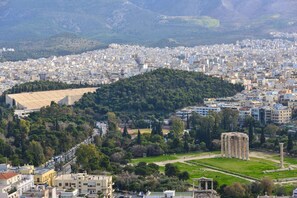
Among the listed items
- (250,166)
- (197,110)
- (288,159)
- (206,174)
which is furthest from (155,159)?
(197,110)

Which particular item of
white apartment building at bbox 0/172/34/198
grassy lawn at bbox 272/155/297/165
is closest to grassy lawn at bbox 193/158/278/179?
grassy lawn at bbox 272/155/297/165

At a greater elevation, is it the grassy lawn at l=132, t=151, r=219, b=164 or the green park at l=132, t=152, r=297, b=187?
the grassy lawn at l=132, t=151, r=219, b=164

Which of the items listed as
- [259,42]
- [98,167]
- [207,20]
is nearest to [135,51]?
[259,42]

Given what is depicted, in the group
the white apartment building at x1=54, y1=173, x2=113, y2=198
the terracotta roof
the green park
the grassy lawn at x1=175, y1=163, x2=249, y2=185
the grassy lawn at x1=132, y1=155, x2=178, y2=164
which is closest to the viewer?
the terracotta roof

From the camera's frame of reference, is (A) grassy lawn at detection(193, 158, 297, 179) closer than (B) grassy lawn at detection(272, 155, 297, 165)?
Yes

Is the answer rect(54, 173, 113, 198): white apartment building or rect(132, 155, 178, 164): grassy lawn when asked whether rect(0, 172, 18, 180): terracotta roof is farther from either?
rect(132, 155, 178, 164): grassy lawn

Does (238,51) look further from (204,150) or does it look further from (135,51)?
(204,150)

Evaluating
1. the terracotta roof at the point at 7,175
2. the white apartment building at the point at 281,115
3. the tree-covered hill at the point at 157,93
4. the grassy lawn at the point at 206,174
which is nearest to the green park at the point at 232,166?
the grassy lawn at the point at 206,174
